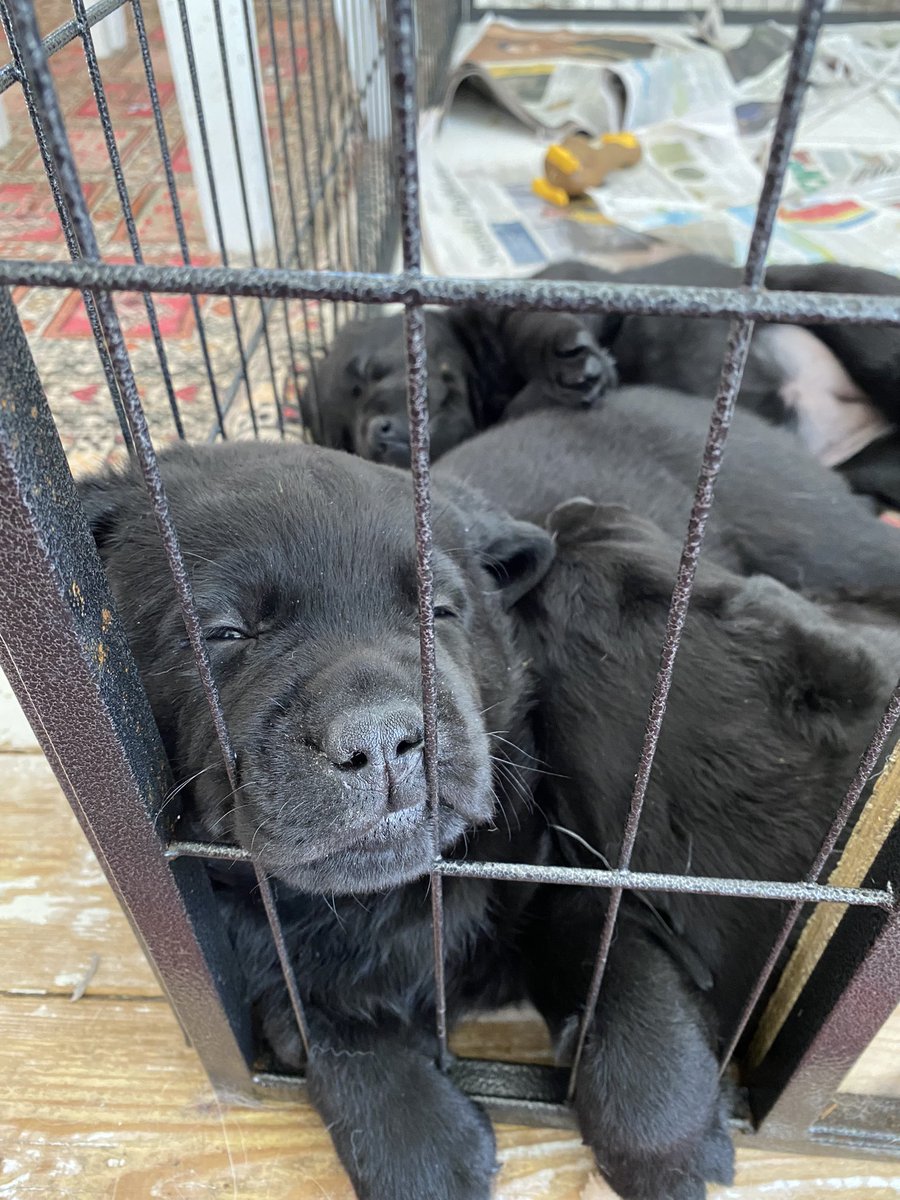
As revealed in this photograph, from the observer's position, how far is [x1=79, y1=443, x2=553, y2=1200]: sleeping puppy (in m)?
0.74

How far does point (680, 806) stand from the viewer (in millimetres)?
991

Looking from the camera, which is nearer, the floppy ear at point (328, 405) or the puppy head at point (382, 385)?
the puppy head at point (382, 385)

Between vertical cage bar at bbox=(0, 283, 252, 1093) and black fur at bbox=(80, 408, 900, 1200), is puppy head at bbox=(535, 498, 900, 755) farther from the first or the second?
vertical cage bar at bbox=(0, 283, 252, 1093)

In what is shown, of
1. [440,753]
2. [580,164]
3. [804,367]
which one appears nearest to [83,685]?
[440,753]

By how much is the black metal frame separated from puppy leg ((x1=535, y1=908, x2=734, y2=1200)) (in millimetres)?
35

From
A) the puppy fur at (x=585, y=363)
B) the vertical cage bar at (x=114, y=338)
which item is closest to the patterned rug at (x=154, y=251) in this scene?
the puppy fur at (x=585, y=363)

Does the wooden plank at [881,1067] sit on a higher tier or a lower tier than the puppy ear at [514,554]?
lower

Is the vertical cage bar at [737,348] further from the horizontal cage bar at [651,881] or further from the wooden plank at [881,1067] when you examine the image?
the wooden plank at [881,1067]

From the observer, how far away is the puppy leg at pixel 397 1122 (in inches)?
35.6

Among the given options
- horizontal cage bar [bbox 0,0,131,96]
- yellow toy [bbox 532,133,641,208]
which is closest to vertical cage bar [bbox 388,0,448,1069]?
horizontal cage bar [bbox 0,0,131,96]

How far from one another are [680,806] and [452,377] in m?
1.31

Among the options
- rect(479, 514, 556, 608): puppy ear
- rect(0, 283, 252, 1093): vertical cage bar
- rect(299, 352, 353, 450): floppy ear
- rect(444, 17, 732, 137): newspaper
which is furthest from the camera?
rect(444, 17, 732, 137): newspaper

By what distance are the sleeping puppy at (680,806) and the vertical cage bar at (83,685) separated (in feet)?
1.28

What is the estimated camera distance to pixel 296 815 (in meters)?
0.73
